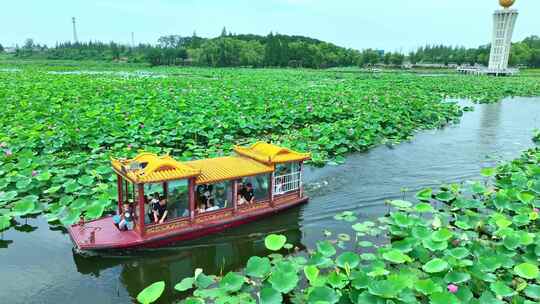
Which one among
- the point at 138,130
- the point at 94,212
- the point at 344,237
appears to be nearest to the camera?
the point at 94,212

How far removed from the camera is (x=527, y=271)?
212 inches

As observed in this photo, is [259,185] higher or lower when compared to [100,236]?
higher

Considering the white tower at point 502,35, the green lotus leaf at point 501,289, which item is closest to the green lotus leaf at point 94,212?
the green lotus leaf at point 501,289

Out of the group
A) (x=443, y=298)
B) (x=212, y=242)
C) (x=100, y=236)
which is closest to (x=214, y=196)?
(x=212, y=242)

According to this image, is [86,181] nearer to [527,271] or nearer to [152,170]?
[152,170]

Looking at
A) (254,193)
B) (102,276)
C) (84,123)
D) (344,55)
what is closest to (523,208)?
(254,193)

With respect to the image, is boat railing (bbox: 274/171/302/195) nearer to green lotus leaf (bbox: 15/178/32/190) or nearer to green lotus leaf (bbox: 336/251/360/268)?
green lotus leaf (bbox: 336/251/360/268)

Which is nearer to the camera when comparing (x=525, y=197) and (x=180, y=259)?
(x=180, y=259)

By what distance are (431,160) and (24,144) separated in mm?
13057

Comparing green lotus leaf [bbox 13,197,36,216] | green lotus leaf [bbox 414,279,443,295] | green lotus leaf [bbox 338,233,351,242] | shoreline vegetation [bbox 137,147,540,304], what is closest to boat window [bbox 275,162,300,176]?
shoreline vegetation [bbox 137,147,540,304]

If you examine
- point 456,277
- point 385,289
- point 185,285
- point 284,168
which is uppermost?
point 284,168

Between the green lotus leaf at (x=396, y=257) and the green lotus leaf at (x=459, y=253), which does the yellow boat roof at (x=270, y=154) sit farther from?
the green lotus leaf at (x=459, y=253)

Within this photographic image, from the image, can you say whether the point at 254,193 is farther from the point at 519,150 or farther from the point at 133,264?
the point at 519,150

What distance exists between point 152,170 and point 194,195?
3.27 feet
